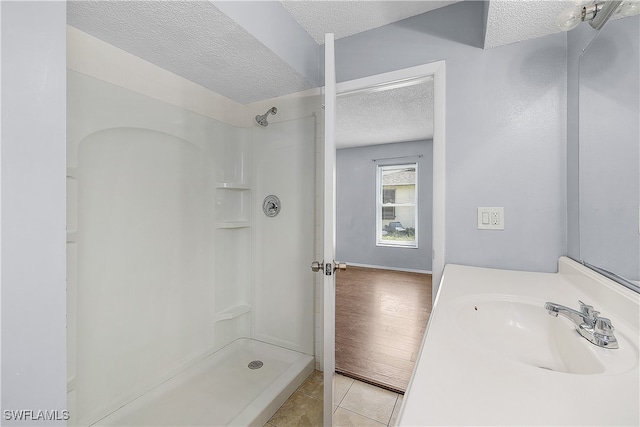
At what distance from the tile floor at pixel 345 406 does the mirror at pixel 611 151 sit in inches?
48.6

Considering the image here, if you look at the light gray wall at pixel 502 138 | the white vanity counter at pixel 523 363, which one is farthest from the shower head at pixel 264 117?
the white vanity counter at pixel 523 363

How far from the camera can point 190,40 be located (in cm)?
137

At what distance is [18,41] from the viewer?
2.14 feet

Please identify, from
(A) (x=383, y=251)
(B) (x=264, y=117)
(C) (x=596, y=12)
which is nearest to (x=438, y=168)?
(C) (x=596, y=12)

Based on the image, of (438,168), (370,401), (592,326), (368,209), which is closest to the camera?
(592,326)

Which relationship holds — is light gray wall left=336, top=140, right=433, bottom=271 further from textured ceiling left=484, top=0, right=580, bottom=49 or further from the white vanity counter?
the white vanity counter

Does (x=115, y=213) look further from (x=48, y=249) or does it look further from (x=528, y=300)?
(x=528, y=300)

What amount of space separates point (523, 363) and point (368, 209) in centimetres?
470

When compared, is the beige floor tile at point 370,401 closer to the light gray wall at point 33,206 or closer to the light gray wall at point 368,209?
the light gray wall at point 33,206

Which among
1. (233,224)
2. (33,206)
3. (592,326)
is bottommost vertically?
(592,326)

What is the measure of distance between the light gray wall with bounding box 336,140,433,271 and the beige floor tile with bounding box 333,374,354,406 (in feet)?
10.8

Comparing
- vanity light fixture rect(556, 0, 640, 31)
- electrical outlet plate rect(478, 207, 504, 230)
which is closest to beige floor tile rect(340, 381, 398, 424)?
electrical outlet plate rect(478, 207, 504, 230)

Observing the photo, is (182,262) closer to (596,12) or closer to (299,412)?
(299,412)

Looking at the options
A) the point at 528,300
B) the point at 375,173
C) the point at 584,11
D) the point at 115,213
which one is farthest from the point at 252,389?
the point at 375,173
